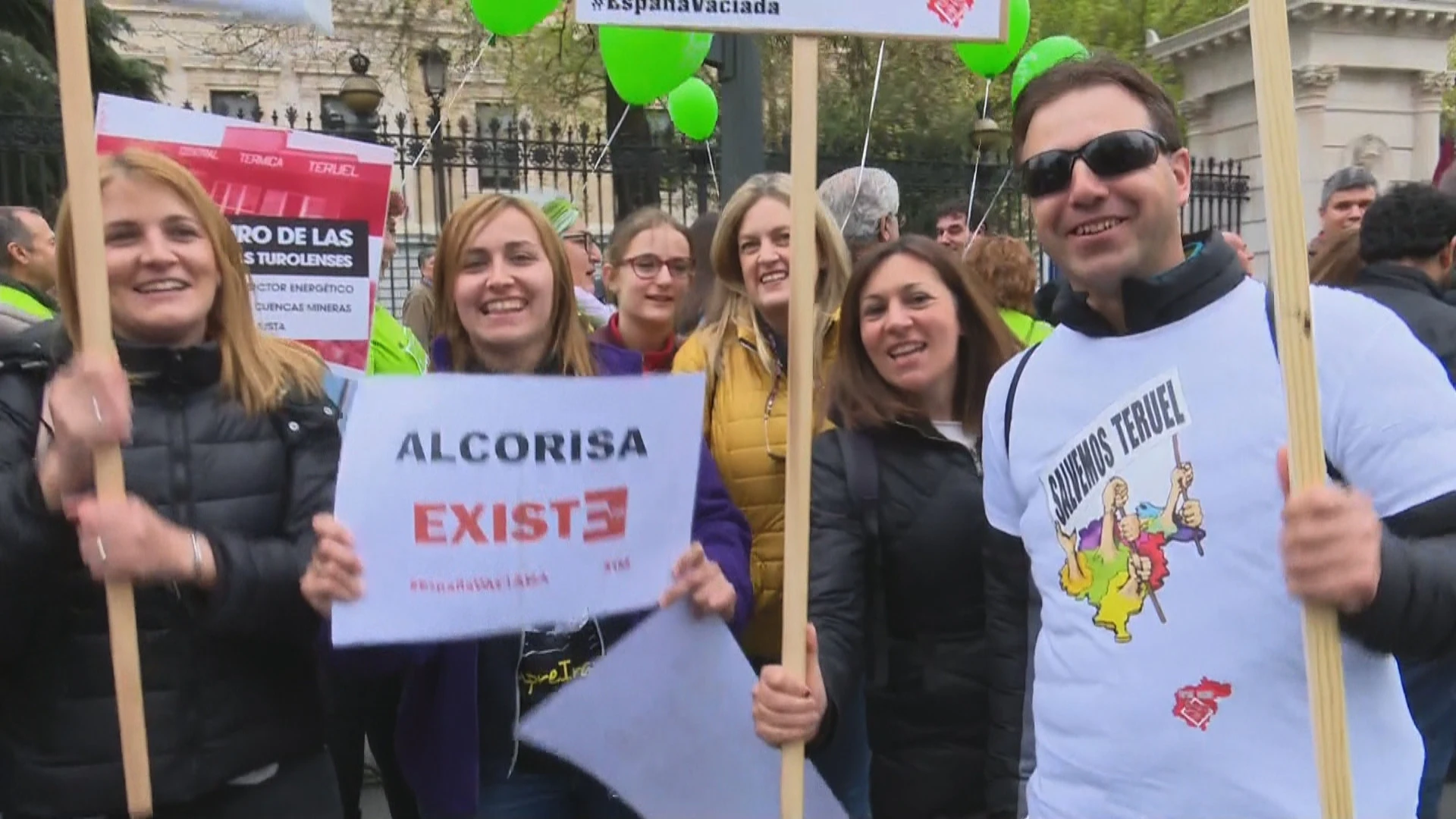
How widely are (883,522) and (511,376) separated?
843mm

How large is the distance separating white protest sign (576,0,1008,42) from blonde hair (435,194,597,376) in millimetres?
636

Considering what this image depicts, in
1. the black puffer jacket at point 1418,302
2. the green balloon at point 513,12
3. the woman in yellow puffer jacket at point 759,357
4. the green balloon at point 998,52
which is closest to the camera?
the woman in yellow puffer jacket at point 759,357

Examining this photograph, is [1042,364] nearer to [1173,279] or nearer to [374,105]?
[1173,279]

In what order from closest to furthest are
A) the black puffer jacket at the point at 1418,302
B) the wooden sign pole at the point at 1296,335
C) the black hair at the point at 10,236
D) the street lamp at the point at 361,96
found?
the wooden sign pole at the point at 1296,335 → the black puffer jacket at the point at 1418,302 → the black hair at the point at 10,236 → the street lamp at the point at 361,96

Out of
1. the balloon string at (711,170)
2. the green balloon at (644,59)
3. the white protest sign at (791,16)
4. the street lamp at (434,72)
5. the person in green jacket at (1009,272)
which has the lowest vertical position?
the person in green jacket at (1009,272)

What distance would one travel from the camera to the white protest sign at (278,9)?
1.66 meters

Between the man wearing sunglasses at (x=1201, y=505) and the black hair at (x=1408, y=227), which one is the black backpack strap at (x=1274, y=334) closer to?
the man wearing sunglasses at (x=1201, y=505)

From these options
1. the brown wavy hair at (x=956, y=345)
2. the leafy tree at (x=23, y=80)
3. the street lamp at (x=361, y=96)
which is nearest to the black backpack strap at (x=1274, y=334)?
the brown wavy hair at (x=956, y=345)

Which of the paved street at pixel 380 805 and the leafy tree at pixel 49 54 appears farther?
the leafy tree at pixel 49 54

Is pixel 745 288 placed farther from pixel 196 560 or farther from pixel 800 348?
pixel 196 560

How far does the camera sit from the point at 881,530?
2.23 meters

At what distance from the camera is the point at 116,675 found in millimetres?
1528

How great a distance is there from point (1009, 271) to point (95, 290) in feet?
10.0

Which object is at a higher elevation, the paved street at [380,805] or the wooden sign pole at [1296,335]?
the wooden sign pole at [1296,335]
